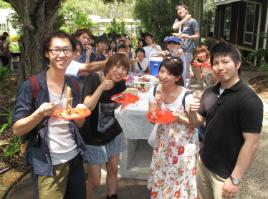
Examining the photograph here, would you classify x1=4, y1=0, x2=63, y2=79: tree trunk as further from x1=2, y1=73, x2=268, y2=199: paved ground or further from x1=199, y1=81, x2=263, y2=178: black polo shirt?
x1=199, y1=81, x2=263, y2=178: black polo shirt

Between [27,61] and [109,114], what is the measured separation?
2.61 metres

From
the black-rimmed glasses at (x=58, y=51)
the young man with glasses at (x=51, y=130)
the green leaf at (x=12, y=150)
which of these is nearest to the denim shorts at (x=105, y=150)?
the young man with glasses at (x=51, y=130)

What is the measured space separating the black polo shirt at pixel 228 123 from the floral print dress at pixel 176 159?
32 cm

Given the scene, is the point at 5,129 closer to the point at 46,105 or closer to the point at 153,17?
the point at 46,105

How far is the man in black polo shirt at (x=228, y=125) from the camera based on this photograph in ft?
6.52

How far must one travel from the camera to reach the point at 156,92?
275 cm

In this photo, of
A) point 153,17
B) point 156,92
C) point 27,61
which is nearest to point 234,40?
point 153,17

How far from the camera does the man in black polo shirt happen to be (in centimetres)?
199

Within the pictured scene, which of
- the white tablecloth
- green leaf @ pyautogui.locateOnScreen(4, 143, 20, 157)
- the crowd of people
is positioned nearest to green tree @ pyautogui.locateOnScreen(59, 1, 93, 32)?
green leaf @ pyautogui.locateOnScreen(4, 143, 20, 157)

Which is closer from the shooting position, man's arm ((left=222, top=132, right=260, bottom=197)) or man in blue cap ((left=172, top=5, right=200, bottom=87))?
man's arm ((left=222, top=132, right=260, bottom=197))

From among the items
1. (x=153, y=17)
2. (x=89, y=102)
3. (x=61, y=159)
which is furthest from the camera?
(x=153, y=17)

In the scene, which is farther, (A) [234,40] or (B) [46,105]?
(A) [234,40]

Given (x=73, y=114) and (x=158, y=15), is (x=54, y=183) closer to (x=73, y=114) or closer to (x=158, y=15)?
(x=73, y=114)

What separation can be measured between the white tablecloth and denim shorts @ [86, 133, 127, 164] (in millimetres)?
A: 665
